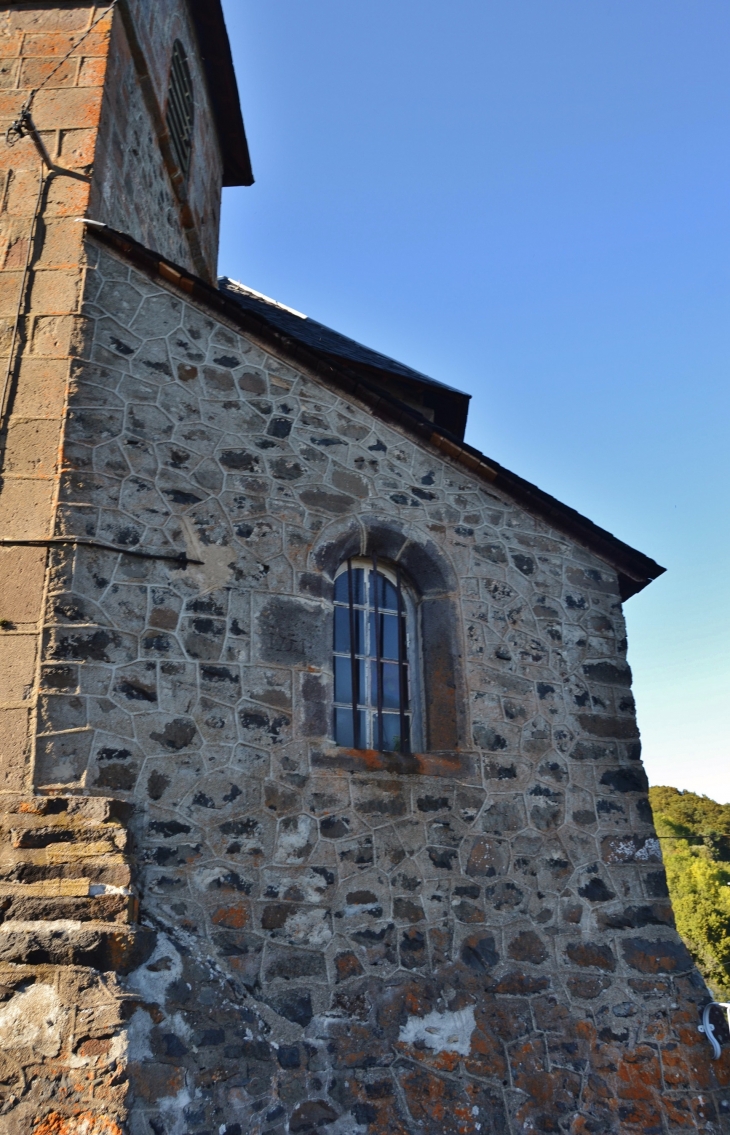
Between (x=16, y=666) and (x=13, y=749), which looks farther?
(x=16, y=666)

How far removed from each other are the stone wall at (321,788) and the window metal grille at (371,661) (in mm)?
261

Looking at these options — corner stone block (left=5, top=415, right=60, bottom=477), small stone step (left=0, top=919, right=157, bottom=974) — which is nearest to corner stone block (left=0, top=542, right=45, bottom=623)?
corner stone block (left=5, top=415, right=60, bottom=477)

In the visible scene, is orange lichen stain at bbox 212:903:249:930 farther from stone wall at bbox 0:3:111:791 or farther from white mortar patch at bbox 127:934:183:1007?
stone wall at bbox 0:3:111:791

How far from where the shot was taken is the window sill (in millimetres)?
5645

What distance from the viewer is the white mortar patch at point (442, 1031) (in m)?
5.18

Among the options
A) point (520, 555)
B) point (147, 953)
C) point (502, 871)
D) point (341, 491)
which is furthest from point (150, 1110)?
point (520, 555)

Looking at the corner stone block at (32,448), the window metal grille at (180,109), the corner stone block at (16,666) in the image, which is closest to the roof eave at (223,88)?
the window metal grille at (180,109)

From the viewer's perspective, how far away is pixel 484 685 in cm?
639

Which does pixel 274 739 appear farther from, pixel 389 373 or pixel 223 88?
pixel 223 88

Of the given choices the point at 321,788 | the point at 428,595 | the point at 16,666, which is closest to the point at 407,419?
the point at 428,595

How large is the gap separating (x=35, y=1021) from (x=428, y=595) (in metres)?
3.71

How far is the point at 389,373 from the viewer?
9.59 m

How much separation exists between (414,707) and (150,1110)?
2.97 m

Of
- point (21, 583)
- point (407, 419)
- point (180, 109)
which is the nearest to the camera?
point (21, 583)
